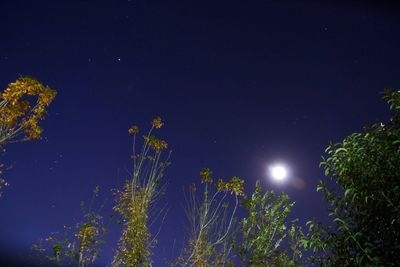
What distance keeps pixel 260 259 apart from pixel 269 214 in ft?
7.48

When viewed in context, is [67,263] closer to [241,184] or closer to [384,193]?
[241,184]

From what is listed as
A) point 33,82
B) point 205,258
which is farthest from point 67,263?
point 33,82

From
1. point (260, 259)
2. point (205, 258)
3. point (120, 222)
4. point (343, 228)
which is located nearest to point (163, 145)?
point (120, 222)

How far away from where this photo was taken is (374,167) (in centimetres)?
638

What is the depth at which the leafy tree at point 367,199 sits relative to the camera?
238 inches

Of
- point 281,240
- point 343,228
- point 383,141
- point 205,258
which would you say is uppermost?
point 281,240

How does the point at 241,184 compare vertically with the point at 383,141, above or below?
above

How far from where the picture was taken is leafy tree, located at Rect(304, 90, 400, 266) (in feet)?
19.8

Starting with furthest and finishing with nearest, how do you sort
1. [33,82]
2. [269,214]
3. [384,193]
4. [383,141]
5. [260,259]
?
1. [269,214]
2. [260,259]
3. [33,82]
4. [383,141]
5. [384,193]

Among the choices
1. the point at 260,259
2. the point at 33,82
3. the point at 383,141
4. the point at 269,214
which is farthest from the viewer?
the point at 269,214

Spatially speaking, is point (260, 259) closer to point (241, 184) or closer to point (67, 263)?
point (241, 184)

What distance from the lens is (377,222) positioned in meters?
6.39

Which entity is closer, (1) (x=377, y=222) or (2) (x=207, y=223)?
(1) (x=377, y=222)

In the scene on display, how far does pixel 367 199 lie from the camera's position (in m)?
6.43
